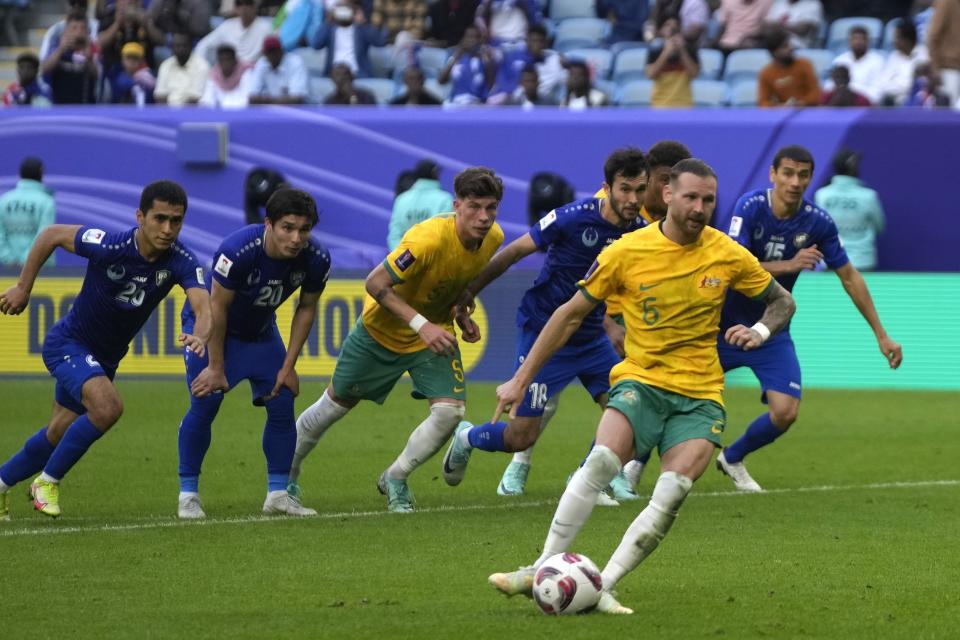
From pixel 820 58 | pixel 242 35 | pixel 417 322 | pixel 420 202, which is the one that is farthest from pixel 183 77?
pixel 417 322

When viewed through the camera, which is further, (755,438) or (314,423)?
(755,438)

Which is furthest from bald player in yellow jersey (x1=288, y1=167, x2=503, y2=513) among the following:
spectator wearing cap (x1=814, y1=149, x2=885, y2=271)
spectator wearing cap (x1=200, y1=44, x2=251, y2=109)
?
spectator wearing cap (x1=200, y1=44, x2=251, y2=109)

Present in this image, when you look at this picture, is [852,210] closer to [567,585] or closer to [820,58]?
[820,58]

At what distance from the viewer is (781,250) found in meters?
11.1

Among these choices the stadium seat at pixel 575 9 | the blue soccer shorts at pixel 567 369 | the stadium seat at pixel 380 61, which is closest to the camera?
the blue soccer shorts at pixel 567 369

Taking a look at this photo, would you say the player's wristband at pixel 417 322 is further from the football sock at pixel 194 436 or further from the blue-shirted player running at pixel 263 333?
the football sock at pixel 194 436

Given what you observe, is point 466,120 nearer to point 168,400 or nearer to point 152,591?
point 168,400

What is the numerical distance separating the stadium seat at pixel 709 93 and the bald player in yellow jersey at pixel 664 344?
48.3 feet

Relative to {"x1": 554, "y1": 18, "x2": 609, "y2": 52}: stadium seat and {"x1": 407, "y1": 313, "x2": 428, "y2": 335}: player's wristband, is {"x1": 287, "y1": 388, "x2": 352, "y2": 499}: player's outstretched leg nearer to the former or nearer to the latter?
{"x1": 407, "y1": 313, "x2": 428, "y2": 335}: player's wristband

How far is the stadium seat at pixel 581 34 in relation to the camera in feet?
78.3

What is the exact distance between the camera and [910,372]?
18.5 meters

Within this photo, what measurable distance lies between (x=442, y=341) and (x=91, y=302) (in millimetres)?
2147

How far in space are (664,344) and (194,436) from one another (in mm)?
3512

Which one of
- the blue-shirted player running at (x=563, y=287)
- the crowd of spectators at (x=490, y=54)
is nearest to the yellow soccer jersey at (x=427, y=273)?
the blue-shirted player running at (x=563, y=287)
